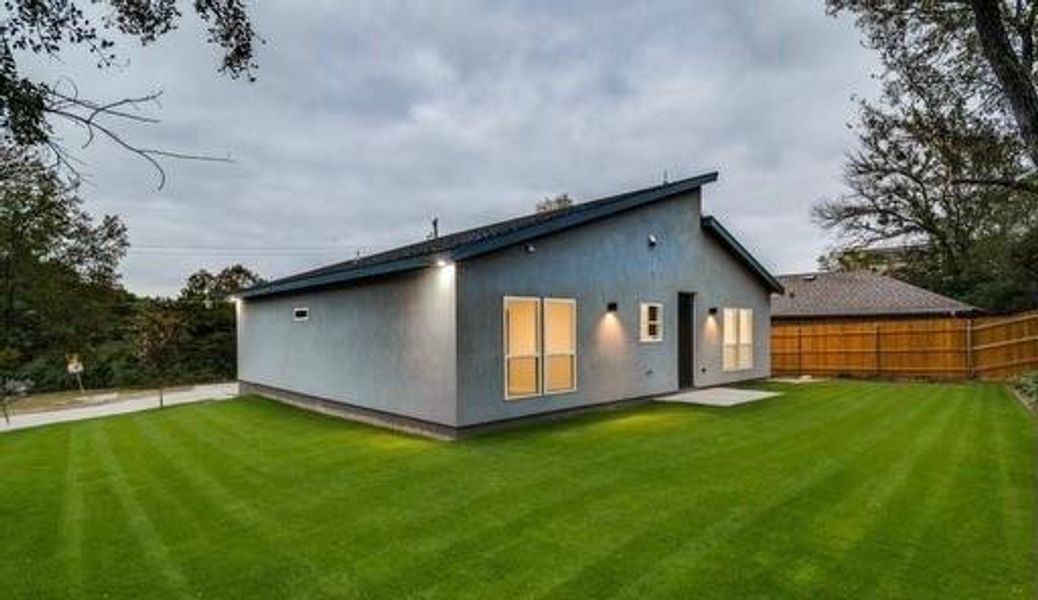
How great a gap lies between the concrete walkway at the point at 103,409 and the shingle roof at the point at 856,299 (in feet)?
62.3

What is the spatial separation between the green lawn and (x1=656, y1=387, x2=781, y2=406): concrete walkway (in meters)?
2.37

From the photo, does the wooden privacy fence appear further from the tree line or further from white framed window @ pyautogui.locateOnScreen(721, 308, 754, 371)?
the tree line

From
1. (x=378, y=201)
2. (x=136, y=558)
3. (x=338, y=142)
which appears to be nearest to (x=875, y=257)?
(x=378, y=201)

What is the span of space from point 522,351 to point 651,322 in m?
3.59

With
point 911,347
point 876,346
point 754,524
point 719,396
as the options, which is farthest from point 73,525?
point 911,347

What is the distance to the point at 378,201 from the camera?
2552 centimetres

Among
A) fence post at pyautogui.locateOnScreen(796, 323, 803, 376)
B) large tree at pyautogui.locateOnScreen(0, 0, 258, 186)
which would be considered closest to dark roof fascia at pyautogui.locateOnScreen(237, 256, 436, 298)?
large tree at pyautogui.locateOnScreen(0, 0, 258, 186)

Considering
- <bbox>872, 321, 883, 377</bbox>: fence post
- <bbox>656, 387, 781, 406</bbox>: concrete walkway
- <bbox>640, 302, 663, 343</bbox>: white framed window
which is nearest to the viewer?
<bbox>656, 387, 781, 406</bbox>: concrete walkway

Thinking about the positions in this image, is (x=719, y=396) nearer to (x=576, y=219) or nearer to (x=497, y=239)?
(x=576, y=219)

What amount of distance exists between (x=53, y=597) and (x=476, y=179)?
824 inches

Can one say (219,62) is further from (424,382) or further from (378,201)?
(378,201)

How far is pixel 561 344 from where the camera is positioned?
1058 cm

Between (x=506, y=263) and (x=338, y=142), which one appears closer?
(x=506, y=263)

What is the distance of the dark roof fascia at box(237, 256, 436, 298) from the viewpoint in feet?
29.6
